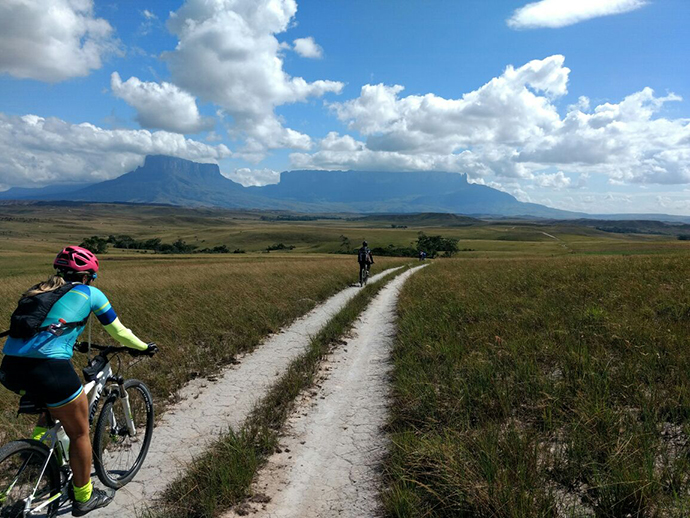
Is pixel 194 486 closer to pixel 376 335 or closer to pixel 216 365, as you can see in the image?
pixel 216 365

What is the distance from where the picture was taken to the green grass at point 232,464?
4074mm

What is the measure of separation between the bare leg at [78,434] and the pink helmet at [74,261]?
4.46ft

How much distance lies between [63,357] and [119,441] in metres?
2.06

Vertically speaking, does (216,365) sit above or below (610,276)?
below

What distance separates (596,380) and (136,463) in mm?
6711

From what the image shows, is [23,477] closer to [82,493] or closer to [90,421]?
[82,493]

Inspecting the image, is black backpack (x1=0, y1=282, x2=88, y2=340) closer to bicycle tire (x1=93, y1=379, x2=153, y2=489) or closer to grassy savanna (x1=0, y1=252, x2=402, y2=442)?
bicycle tire (x1=93, y1=379, x2=153, y2=489)

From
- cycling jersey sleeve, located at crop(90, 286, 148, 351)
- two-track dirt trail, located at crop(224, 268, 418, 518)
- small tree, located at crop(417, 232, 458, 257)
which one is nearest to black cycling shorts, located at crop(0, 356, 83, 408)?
cycling jersey sleeve, located at crop(90, 286, 148, 351)

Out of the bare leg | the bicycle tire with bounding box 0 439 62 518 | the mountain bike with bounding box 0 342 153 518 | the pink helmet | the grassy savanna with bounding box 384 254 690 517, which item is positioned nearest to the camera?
the bicycle tire with bounding box 0 439 62 518

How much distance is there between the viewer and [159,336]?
1045 centimetres

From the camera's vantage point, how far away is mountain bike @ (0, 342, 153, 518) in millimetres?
3537

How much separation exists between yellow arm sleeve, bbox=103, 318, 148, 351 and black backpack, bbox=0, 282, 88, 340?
0.56 meters

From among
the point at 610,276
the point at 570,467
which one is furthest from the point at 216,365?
the point at 610,276

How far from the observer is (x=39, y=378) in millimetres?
3617
